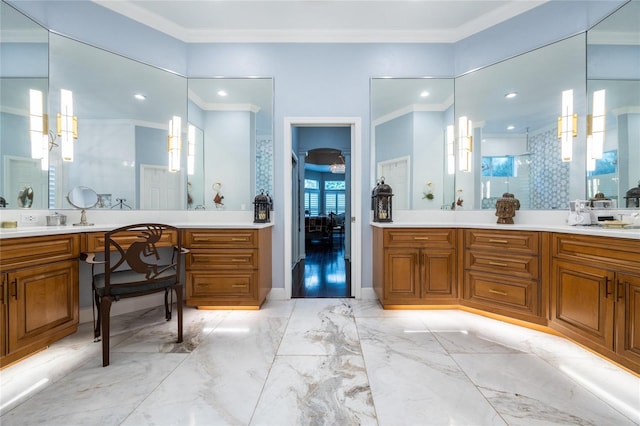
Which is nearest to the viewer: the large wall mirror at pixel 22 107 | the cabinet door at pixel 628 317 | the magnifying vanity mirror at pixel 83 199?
the cabinet door at pixel 628 317

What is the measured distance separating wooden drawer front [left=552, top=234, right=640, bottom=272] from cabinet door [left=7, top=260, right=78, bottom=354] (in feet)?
13.2

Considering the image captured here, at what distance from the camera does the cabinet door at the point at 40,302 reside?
5.81ft

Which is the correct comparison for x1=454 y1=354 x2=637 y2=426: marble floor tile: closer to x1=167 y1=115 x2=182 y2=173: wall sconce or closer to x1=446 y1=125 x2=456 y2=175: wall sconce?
x1=446 y1=125 x2=456 y2=175: wall sconce

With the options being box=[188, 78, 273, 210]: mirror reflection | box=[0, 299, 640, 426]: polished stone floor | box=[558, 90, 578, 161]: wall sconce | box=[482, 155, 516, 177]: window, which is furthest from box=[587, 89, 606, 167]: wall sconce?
box=[188, 78, 273, 210]: mirror reflection

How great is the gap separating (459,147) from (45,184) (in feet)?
14.3

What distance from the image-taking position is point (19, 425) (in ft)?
4.31

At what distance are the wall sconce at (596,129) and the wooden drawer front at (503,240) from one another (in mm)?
945

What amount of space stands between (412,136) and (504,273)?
1.82 metres

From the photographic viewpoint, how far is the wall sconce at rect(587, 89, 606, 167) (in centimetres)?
243

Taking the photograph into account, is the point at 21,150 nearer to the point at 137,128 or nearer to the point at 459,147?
the point at 137,128

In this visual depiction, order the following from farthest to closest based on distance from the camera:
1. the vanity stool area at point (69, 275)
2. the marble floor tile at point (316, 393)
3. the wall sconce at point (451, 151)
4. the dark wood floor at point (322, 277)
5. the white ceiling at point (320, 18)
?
the dark wood floor at point (322, 277) < the wall sconce at point (451, 151) < the white ceiling at point (320, 18) < the vanity stool area at point (69, 275) < the marble floor tile at point (316, 393)

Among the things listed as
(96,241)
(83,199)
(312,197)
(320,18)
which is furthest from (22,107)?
(312,197)

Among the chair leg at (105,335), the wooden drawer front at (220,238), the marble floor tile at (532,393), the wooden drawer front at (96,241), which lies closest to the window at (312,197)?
the wooden drawer front at (220,238)

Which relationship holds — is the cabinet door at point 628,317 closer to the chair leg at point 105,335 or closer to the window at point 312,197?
the chair leg at point 105,335
